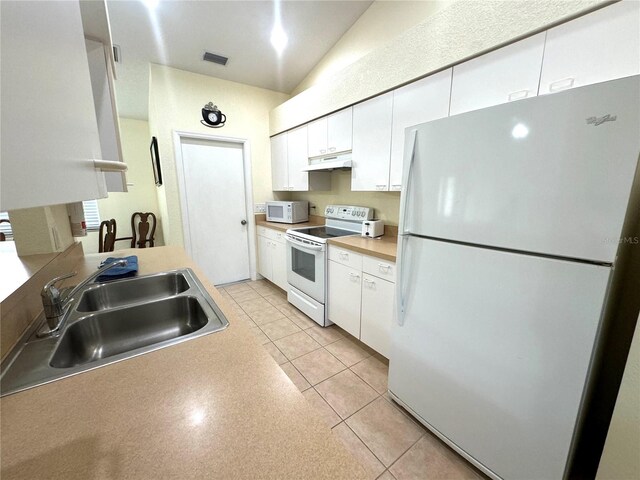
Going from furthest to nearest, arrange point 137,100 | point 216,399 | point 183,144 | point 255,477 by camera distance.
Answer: point 137,100, point 183,144, point 216,399, point 255,477

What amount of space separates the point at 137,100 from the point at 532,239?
4.86 metres

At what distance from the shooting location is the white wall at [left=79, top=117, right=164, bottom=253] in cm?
442

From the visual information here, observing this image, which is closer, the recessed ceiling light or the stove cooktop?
the recessed ceiling light

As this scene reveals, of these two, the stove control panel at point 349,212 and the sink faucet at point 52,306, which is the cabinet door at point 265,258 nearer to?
the stove control panel at point 349,212

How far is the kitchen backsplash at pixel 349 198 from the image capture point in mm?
2355

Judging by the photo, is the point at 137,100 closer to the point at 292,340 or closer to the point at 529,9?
the point at 292,340

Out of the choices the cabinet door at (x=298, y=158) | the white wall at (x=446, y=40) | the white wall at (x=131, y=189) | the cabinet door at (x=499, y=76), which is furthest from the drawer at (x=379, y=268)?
the white wall at (x=131, y=189)

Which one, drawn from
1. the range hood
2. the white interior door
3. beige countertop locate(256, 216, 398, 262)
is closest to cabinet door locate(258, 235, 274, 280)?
the white interior door

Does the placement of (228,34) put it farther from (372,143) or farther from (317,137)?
(372,143)

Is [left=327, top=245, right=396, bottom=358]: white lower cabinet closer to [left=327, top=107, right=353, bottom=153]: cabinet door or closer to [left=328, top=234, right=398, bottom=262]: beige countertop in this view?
[left=328, top=234, right=398, bottom=262]: beige countertop

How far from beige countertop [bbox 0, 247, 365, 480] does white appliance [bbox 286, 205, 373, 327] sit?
161 centimetres

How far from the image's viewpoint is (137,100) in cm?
363

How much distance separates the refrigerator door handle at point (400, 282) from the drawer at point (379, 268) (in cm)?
30

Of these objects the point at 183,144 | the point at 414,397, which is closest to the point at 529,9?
the point at 414,397
